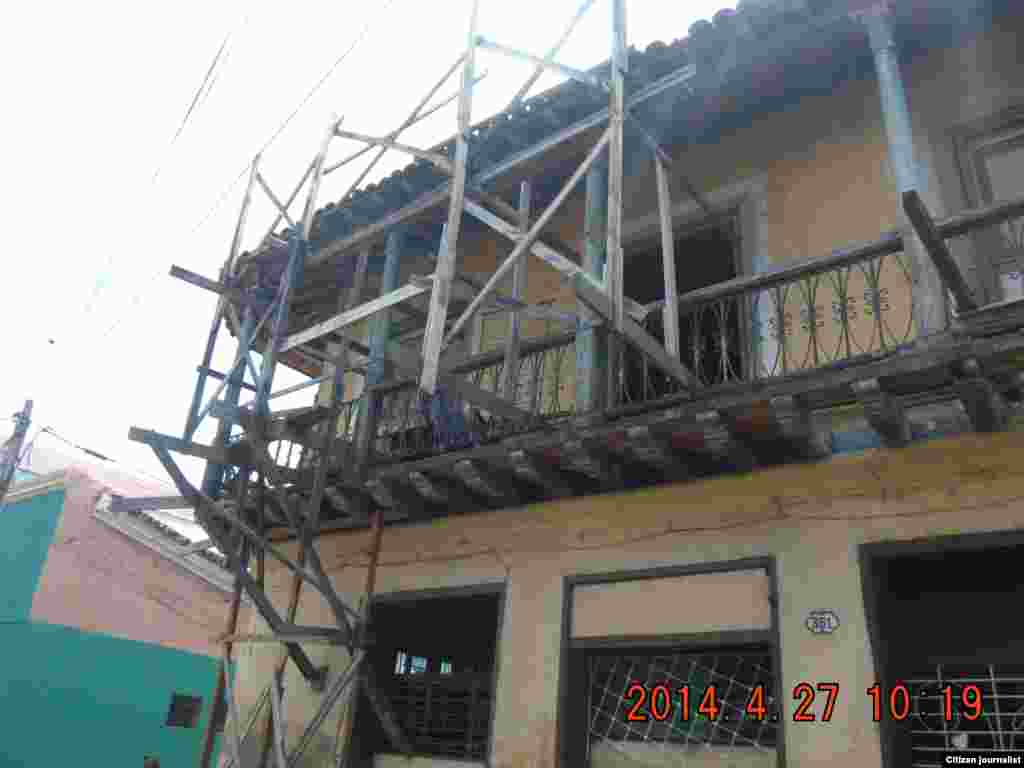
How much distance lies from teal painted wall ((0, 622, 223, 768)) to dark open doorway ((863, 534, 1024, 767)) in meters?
12.5

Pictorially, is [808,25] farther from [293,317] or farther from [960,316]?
[293,317]

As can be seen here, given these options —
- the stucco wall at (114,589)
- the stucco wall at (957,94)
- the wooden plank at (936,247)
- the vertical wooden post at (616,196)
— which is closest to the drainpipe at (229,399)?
the vertical wooden post at (616,196)

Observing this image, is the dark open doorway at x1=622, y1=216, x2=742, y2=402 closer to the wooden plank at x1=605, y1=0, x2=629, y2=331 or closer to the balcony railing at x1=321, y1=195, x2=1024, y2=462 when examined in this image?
the balcony railing at x1=321, y1=195, x2=1024, y2=462

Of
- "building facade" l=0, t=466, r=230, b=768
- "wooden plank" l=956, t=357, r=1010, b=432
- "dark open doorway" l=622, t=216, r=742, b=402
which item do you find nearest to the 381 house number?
"wooden plank" l=956, t=357, r=1010, b=432

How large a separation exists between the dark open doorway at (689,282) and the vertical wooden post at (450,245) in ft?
7.55

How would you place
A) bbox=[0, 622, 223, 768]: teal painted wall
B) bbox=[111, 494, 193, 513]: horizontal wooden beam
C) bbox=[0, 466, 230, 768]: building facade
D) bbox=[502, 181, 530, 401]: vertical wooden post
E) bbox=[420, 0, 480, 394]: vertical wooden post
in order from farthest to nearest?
1. bbox=[0, 466, 230, 768]: building facade
2. bbox=[0, 622, 223, 768]: teal painted wall
3. bbox=[111, 494, 193, 513]: horizontal wooden beam
4. bbox=[502, 181, 530, 401]: vertical wooden post
5. bbox=[420, 0, 480, 394]: vertical wooden post

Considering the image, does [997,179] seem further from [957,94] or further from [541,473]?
[541,473]

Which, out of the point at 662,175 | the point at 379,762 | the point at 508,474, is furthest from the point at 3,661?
the point at 662,175

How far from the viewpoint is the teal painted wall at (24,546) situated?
16203 mm

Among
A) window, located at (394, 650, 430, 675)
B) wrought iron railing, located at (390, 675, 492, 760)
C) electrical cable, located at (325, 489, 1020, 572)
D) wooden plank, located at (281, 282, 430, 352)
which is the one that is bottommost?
wrought iron railing, located at (390, 675, 492, 760)

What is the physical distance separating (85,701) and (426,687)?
36.6 feet

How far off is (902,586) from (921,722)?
0.93 meters

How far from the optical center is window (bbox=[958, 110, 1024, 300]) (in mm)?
5953

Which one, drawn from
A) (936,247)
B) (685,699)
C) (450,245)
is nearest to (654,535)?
(685,699)
